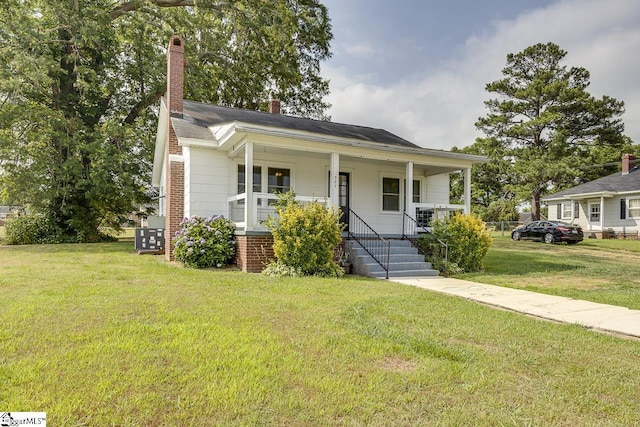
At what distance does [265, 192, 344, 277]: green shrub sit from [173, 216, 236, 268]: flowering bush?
155 centimetres

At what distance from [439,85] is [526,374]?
619 inches

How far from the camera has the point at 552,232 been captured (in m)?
20.5

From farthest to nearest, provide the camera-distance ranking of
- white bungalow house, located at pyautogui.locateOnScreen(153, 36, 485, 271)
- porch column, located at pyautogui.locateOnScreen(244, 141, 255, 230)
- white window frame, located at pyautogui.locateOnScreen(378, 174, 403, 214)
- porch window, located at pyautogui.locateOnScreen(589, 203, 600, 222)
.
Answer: porch window, located at pyautogui.locateOnScreen(589, 203, 600, 222) → white window frame, located at pyautogui.locateOnScreen(378, 174, 403, 214) → white bungalow house, located at pyautogui.locateOnScreen(153, 36, 485, 271) → porch column, located at pyautogui.locateOnScreen(244, 141, 255, 230)

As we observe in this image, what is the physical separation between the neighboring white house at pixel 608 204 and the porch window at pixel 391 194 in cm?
1964

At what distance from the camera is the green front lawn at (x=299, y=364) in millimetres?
2400

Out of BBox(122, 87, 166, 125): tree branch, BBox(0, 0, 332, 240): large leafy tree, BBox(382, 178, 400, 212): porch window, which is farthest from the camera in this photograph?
BBox(122, 87, 166, 125): tree branch

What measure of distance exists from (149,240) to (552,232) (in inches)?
799

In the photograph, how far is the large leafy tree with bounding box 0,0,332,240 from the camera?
51.6 ft

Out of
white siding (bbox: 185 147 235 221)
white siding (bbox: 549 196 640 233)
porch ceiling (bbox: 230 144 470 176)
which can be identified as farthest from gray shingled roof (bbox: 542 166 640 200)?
white siding (bbox: 185 147 235 221)

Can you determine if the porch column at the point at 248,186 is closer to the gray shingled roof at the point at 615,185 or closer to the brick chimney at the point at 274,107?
the brick chimney at the point at 274,107

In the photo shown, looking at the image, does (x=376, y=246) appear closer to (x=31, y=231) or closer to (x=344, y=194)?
(x=344, y=194)

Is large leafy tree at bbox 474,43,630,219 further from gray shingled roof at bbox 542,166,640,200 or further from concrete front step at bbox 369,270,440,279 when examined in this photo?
concrete front step at bbox 369,270,440,279

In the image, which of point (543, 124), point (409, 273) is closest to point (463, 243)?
point (409, 273)

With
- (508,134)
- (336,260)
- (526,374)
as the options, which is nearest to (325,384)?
(526,374)
